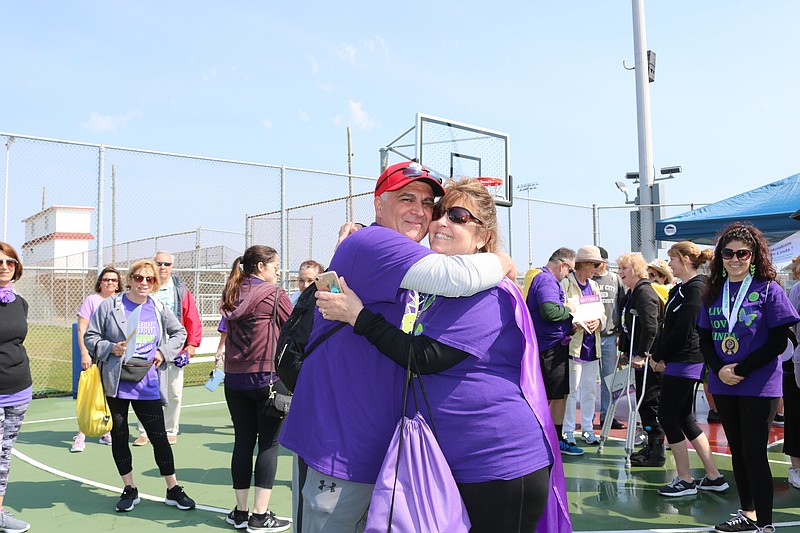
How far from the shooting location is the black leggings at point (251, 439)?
13.9 feet

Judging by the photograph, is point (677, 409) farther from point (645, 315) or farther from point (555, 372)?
point (555, 372)

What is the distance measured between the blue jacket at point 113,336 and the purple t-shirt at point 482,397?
352 cm

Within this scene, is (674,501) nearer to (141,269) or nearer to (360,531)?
(360,531)

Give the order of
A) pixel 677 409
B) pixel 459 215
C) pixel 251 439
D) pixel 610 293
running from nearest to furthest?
pixel 459 215 < pixel 251 439 < pixel 677 409 < pixel 610 293

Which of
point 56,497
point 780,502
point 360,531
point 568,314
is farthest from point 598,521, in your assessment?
point 56,497

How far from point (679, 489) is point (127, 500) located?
429cm

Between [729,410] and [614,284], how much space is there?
3.79 m

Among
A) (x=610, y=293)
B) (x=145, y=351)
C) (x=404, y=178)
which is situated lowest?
(x=145, y=351)

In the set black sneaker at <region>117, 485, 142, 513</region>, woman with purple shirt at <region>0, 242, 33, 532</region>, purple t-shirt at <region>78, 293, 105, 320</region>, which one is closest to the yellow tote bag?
woman with purple shirt at <region>0, 242, 33, 532</region>

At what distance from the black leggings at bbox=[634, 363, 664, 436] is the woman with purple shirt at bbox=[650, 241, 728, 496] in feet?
2.81

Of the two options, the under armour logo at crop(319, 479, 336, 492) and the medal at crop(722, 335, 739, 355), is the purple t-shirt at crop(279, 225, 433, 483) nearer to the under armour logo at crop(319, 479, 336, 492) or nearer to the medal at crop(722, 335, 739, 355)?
the under armour logo at crop(319, 479, 336, 492)

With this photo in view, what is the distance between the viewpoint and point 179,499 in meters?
4.74

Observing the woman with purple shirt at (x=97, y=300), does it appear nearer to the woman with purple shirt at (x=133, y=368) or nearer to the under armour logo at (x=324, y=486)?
the woman with purple shirt at (x=133, y=368)

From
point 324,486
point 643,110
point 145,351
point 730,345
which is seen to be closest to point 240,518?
point 145,351
